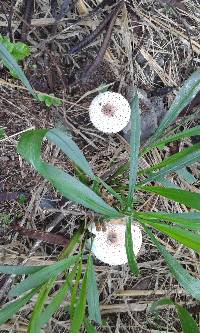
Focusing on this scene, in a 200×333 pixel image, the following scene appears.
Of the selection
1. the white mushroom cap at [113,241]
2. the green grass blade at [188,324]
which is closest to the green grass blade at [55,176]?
the white mushroom cap at [113,241]

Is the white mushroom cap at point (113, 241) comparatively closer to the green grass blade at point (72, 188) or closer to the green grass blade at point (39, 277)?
the green grass blade at point (39, 277)

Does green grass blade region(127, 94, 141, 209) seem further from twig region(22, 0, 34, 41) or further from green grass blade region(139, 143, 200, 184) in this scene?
twig region(22, 0, 34, 41)

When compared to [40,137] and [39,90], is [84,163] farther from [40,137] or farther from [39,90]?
[39,90]

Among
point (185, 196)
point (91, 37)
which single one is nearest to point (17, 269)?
point (185, 196)

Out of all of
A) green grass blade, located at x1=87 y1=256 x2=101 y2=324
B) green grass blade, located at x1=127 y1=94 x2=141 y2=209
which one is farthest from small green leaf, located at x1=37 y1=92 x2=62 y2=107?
green grass blade, located at x1=87 y1=256 x2=101 y2=324

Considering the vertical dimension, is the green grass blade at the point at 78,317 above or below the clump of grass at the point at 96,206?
below

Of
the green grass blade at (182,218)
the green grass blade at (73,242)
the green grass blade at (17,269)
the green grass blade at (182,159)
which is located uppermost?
the green grass blade at (182,159)
